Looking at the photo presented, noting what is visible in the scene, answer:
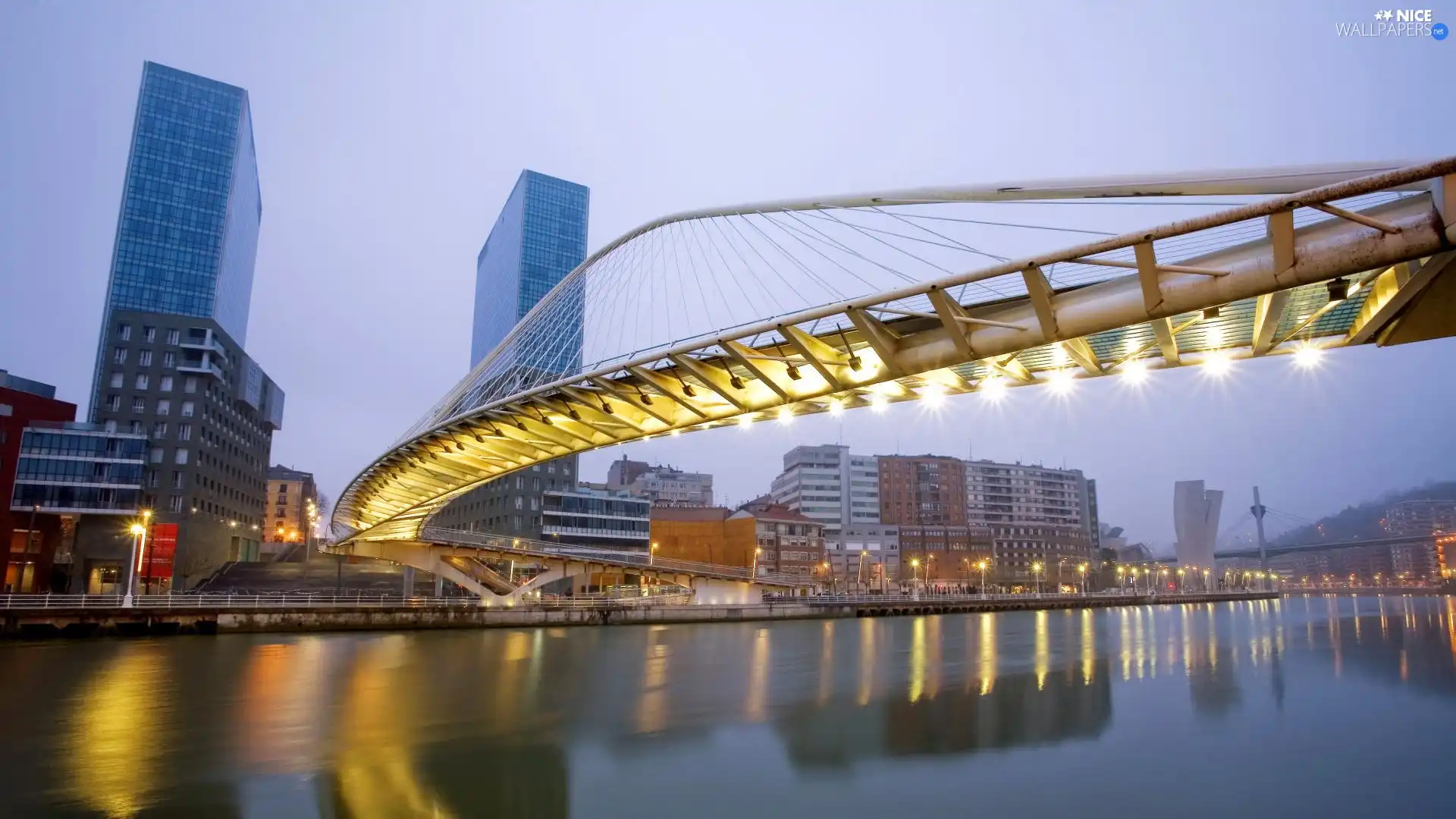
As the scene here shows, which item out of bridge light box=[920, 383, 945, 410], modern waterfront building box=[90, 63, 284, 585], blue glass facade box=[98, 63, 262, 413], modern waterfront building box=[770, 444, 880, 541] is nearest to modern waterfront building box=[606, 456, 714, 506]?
modern waterfront building box=[770, 444, 880, 541]

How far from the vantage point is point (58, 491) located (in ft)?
232

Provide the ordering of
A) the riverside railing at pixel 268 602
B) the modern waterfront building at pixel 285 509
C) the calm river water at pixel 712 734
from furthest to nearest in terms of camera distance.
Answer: the modern waterfront building at pixel 285 509, the riverside railing at pixel 268 602, the calm river water at pixel 712 734

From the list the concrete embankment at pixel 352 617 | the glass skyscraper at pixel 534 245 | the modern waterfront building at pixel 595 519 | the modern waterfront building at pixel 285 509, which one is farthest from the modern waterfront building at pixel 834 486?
the modern waterfront building at pixel 285 509

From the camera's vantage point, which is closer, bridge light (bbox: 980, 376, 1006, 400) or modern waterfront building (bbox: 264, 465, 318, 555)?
bridge light (bbox: 980, 376, 1006, 400)

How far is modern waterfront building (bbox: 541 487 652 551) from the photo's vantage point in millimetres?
97938

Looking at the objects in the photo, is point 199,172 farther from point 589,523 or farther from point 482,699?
point 482,699

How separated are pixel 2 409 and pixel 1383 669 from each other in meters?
89.4

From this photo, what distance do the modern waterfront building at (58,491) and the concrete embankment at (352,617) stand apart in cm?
2691

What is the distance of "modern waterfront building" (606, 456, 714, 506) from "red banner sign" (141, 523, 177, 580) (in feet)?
331

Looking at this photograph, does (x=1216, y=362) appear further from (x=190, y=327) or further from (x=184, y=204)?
(x=184, y=204)

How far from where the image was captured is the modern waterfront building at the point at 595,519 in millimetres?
97938

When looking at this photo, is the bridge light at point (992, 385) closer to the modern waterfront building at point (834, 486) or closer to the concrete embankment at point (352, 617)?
the concrete embankment at point (352, 617)

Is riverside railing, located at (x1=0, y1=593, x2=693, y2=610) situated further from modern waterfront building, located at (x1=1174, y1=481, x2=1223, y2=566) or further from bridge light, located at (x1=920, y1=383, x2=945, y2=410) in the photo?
modern waterfront building, located at (x1=1174, y1=481, x2=1223, y2=566)

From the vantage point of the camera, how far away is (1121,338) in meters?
16.3
